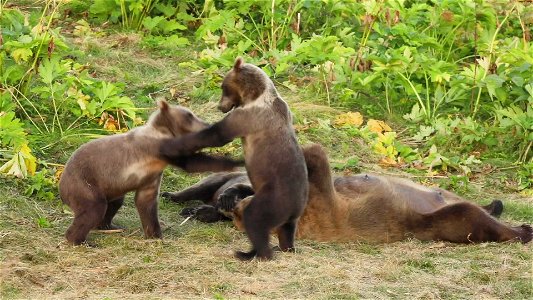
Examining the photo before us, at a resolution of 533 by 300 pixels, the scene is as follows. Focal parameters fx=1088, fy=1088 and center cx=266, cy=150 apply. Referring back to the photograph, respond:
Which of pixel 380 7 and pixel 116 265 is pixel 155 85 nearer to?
pixel 380 7

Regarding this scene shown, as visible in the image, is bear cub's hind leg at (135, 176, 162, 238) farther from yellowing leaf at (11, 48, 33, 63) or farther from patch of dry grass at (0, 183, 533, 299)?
yellowing leaf at (11, 48, 33, 63)

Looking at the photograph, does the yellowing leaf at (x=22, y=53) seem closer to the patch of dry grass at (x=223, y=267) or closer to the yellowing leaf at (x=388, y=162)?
the patch of dry grass at (x=223, y=267)

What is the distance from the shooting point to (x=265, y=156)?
7645 millimetres

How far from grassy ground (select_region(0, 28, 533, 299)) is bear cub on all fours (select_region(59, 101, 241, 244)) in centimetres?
26

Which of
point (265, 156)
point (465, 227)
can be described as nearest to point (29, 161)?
point (265, 156)

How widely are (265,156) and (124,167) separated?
3.41 feet

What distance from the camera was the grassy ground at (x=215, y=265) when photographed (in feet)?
21.9

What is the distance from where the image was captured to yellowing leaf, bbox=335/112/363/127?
37.8 ft

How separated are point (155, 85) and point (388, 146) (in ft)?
8.53

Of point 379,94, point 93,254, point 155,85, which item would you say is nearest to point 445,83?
point 379,94

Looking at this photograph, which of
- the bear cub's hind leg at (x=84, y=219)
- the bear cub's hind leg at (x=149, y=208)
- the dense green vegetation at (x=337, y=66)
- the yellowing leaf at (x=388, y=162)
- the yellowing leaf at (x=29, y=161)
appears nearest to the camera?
the bear cub's hind leg at (x=84, y=219)

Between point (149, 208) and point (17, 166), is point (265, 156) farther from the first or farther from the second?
point (17, 166)

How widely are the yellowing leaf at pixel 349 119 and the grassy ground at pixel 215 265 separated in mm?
2488

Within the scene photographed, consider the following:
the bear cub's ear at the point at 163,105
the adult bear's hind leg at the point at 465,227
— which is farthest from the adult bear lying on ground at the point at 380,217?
the bear cub's ear at the point at 163,105
